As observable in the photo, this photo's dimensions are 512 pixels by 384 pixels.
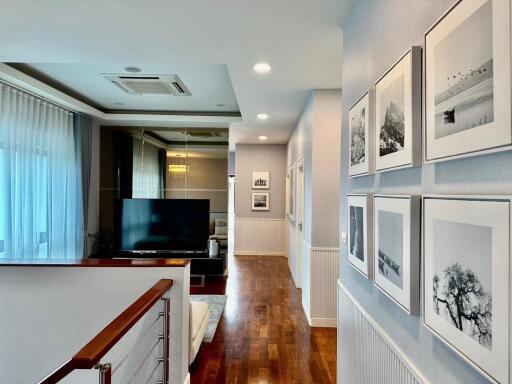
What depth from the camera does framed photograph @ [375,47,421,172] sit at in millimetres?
1186

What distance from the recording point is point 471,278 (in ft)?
2.76

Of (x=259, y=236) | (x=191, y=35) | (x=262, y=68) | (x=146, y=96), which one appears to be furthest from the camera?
(x=259, y=236)

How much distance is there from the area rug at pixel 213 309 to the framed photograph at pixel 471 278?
285cm

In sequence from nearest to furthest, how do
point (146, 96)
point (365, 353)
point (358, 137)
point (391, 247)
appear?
1. point (391, 247)
2. point (365, 353)
3. point (358, 137)
4. point (146, 96)

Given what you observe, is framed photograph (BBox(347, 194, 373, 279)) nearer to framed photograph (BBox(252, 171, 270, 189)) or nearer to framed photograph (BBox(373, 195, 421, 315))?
framed photograph (BBox(373, 195, 421, 315))

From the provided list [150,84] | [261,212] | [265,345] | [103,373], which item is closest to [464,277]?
[103,373]

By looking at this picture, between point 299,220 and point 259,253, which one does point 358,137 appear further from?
point 259,253

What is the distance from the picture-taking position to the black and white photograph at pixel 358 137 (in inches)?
70.7

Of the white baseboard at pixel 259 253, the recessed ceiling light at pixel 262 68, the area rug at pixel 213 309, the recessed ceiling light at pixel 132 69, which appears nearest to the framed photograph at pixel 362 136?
the recessed ceiling light at pixel 262 68

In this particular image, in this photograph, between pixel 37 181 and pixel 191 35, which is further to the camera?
pixel 37 181

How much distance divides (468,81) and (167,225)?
5.71 m

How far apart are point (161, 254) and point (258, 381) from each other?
3802mm

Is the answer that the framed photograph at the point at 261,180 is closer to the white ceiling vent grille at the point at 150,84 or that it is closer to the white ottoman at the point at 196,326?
the white ceiling vent grille at the point at 150,84

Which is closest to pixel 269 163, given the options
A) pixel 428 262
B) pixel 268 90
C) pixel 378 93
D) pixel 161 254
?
pixel 161 254
